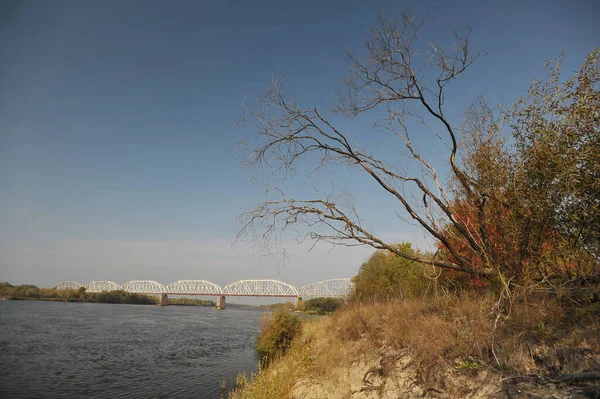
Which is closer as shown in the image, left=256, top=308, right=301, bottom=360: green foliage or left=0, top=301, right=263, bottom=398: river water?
left=0, top=301, right=263, bottom=398: river water

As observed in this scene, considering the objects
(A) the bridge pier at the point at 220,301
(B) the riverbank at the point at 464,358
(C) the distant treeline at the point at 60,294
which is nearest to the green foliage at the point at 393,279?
(B) the riverbank at the point at 464,358

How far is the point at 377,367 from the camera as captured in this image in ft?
26.5

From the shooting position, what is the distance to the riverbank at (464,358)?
192 inches

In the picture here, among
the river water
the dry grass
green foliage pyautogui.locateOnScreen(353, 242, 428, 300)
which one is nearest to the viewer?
the dry grass

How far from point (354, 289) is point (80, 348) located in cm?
2393

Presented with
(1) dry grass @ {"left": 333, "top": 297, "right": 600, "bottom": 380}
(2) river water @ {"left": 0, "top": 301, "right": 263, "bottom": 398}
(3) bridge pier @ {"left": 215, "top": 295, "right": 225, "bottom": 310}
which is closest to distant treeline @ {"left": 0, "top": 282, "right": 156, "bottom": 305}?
(3) bridge pier @ {"left": 215, "top": 295, "right": 225, "bottom": 310}

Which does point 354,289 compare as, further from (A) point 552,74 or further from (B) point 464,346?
(A) point 552,74

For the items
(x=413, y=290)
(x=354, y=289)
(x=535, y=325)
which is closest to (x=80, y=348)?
(x=354, y=289)

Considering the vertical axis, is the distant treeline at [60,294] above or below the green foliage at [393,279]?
below

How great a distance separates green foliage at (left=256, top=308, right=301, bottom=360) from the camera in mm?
24297

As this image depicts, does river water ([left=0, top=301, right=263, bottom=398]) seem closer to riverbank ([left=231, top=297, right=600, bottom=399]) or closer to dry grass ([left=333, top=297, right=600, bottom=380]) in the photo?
riverbank ([left=231, top=297, right=600, bottom=399])

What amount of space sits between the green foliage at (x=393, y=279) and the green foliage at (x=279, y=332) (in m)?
5.50

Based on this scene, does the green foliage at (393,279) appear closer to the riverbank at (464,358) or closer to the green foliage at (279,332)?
the green foliage at (279,332)

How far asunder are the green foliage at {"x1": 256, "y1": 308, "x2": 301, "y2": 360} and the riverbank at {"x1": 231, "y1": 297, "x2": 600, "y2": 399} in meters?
14.6
